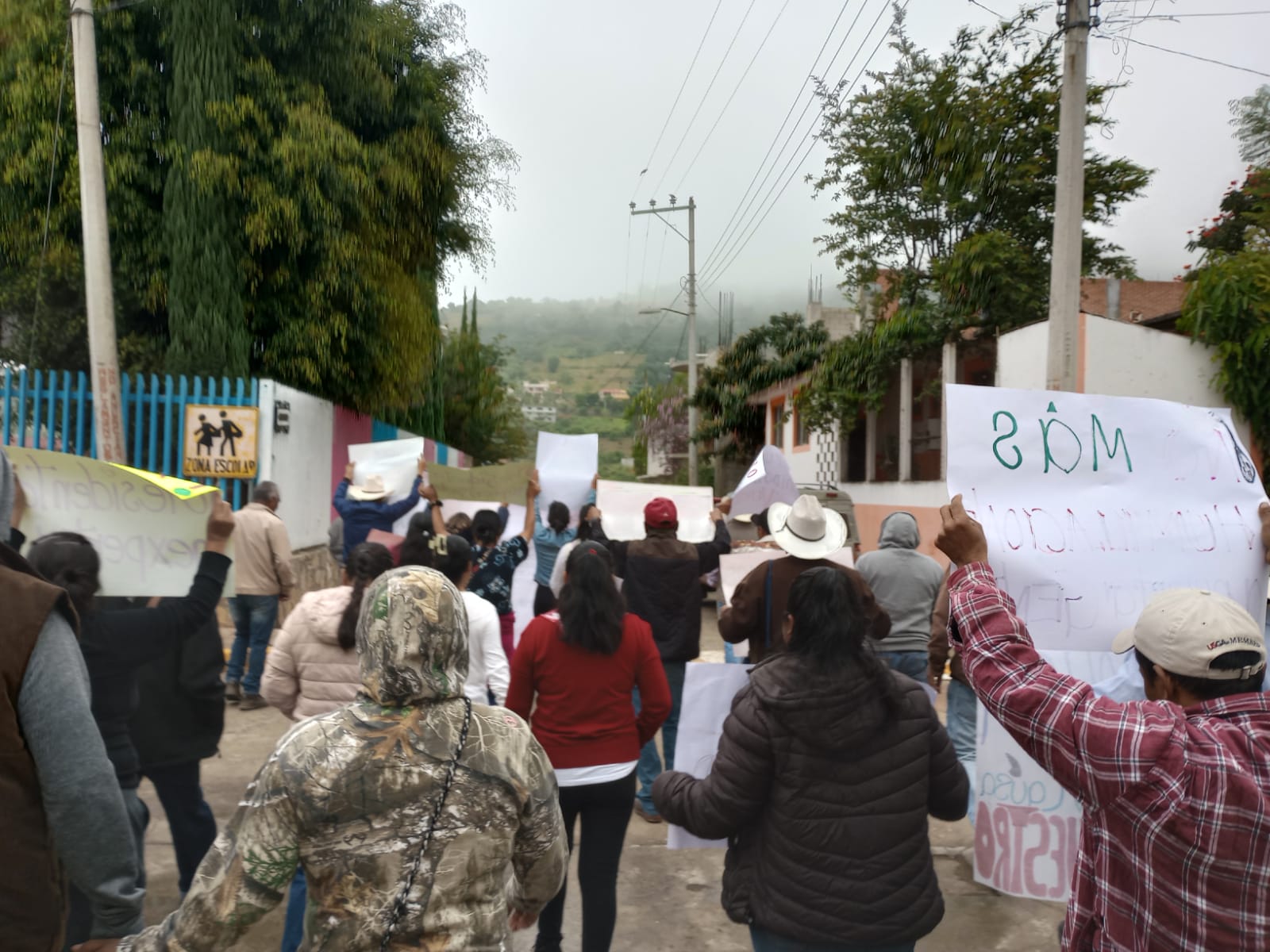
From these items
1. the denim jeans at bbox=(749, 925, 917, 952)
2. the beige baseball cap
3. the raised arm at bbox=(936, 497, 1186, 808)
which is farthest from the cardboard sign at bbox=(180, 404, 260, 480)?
the beige baseball cap

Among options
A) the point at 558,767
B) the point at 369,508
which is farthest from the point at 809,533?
the point at 369,508

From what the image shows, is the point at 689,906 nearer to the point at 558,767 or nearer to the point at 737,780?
the point at 558,767

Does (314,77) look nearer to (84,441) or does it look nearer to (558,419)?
(84,441)

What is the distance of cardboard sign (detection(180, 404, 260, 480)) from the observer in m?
11.3

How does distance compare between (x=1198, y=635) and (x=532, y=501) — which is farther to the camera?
(x=532, y=501)

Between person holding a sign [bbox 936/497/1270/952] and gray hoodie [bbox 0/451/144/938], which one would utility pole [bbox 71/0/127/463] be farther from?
person holding a sign [bbox 936/497/1270/952]

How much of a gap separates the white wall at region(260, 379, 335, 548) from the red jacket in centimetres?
831

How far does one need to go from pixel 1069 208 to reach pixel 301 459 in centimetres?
946

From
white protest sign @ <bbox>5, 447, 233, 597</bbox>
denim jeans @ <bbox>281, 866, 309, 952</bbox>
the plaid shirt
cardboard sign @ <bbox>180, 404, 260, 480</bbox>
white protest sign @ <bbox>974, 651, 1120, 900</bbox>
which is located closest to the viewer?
the plaid shirt

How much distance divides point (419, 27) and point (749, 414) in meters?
17.4

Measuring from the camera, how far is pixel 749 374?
28.3 meters

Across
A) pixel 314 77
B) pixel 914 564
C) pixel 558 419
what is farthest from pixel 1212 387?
pixel 558 419

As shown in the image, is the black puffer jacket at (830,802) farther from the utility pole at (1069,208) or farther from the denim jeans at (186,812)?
the utility pole at (1069,208)

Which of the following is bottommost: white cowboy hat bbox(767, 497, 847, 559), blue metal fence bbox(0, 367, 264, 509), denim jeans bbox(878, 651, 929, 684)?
denim jeans bbox(878, 651, 929, 684)
